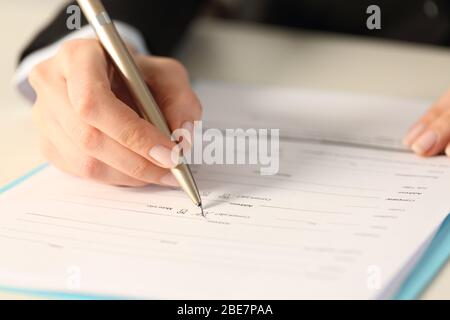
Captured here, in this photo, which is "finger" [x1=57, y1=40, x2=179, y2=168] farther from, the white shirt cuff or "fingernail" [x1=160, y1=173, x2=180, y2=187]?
the white shirt cuff

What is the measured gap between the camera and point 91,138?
56cm

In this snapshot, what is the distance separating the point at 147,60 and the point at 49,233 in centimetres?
25

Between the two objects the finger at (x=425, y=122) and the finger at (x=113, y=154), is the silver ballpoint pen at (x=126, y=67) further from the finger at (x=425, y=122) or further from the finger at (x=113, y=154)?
the finger at (x=425, y=122)

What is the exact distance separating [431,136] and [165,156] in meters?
0.29

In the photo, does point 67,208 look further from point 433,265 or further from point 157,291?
point 433,265

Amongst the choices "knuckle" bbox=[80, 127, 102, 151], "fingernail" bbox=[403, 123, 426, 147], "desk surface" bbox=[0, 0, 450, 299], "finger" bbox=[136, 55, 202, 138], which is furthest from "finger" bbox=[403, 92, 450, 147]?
"knuckle" bbox=[80, 127, 102, 151]

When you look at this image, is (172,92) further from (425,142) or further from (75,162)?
(425,142)

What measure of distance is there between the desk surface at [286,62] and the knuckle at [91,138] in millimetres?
172

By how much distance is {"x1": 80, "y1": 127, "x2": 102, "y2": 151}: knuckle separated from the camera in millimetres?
562

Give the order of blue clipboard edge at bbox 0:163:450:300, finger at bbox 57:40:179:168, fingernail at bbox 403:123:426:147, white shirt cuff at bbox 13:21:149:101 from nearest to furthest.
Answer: blue clipboard edge at bbox 0:163:450:300 → finger at bbox 57:40:179:168 → fingernail at bbox 403:123:426:147 → white shirt cuff at bbox 13:21:149:101

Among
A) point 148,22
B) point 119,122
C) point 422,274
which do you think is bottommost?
point 422,274

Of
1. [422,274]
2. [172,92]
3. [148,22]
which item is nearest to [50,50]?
[148,22]

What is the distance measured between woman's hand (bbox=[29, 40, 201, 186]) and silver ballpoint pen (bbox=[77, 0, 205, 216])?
17 mm
